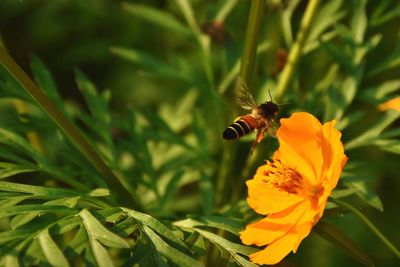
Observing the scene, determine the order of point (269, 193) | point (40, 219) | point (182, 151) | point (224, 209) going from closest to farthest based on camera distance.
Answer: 1. point (40, 219)
2. point (269, 193)
3. point (224, 209)
4. point (182, 151)

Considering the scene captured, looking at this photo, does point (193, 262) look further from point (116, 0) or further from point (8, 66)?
point (116, 0)

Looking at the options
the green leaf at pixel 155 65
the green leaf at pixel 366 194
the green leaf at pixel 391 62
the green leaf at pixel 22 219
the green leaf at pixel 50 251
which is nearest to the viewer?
the green leaf at pixel 50 251

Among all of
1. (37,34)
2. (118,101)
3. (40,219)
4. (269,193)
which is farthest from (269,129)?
(37,34)

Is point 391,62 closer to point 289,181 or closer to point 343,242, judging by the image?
point 289,181

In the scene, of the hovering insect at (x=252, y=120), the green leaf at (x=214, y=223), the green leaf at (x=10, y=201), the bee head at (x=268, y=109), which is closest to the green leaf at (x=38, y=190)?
the green leaf at (x=10, y=201)

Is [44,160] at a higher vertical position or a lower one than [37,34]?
higher

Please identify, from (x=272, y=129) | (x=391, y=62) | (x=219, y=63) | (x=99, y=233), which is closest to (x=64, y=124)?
(x=99, y=233)

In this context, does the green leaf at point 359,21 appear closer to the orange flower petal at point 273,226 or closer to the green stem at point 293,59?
the green stem at point 293,59
